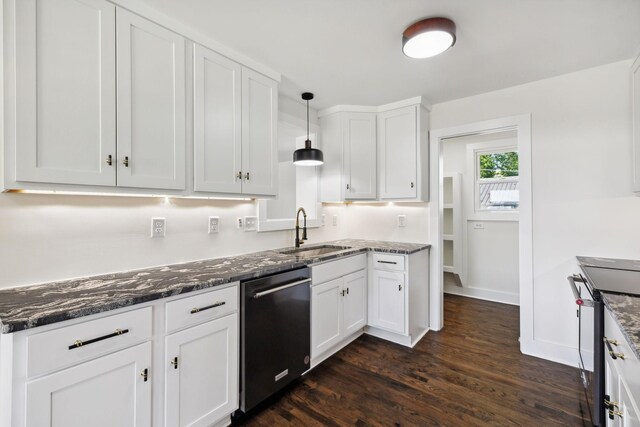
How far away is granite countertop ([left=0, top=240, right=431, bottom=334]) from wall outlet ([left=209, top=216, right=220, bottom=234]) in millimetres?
230

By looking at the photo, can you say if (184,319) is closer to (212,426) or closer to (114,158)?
(212,426)

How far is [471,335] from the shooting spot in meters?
2.96

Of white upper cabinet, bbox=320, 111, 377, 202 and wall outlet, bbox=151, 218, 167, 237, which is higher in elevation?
white upper cabinet, bbox=320, 111, 377, 202

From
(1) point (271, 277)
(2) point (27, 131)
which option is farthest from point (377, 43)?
(2) point (27, 131)

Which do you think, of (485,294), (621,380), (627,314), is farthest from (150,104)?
(485,294)

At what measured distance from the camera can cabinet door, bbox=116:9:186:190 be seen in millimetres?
1517

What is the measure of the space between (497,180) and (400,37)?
3.12 metres

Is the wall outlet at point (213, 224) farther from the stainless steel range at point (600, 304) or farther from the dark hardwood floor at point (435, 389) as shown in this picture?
the stainless steel range at point (600, 304)

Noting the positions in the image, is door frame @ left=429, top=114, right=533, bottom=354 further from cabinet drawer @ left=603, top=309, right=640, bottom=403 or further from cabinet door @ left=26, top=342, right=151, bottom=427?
cabinet door @ left=26, top=342, right=151, bottom=427

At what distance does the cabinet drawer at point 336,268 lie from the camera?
2266mm

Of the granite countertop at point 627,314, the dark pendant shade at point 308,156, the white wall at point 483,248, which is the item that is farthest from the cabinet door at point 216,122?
the white wall at point 483,248

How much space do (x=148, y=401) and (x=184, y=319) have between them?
1.21ft

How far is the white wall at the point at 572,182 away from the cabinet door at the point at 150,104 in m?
2.85

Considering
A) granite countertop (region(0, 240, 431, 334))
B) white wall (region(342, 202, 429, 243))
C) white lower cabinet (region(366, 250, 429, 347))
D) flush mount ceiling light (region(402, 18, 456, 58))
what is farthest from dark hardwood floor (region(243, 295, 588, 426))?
flush mount ceiling light (region(402, 18, 456, 58))
